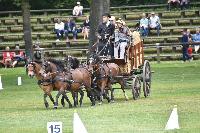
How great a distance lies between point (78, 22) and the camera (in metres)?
55.6

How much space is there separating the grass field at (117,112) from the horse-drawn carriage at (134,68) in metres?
0.45

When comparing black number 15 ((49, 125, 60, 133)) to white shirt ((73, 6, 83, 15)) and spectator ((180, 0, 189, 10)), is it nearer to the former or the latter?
white shirt ((73, 6, 83, 15))

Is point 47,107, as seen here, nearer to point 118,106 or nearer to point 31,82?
point 118,106

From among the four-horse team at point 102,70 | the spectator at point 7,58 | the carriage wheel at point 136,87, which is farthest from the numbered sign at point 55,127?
the spectator at point 7,58

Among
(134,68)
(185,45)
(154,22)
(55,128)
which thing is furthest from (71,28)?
(55,128)

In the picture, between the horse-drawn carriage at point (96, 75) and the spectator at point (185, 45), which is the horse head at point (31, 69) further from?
the spectator at point (185, 45)

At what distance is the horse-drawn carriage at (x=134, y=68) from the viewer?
28109 mm

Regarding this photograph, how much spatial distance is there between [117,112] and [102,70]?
3894 millimetres

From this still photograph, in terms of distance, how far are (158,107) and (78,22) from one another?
103ft

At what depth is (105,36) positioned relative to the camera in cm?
2814

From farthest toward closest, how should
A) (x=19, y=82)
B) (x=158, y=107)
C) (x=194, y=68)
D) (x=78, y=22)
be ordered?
(x=78, y=22)
(x=194, y=68)
(x=19, y=82)
(x=158, y=107)

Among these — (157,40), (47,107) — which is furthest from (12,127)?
(157,40)

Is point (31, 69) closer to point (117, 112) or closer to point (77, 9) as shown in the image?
point (117, 112)

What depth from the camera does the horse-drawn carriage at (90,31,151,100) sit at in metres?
28.1
